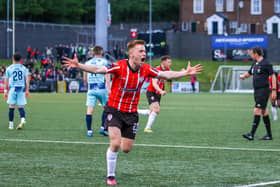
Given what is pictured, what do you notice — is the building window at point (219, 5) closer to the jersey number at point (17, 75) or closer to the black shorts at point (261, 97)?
the jersey number at point (17, 75)

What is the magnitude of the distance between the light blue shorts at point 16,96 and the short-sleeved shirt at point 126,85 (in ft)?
26.8

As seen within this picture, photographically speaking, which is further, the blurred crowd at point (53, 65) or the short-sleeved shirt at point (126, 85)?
the blurred crowd at point (53, 65)

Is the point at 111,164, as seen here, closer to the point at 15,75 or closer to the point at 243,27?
the point at 15,75

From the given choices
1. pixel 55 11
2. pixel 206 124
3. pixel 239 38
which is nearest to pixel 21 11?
pixel 55 11

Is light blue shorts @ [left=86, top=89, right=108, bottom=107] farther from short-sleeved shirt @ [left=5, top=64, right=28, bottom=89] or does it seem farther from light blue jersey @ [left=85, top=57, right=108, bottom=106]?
short-sleeved shirt @ [left=5, top=64, right=28, bottom=89]

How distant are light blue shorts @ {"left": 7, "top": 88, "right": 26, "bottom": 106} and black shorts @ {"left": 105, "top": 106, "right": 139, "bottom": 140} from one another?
26.8 feet

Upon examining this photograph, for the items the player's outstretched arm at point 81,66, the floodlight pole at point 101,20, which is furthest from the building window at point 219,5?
the player's outstretched arm at point 81,66

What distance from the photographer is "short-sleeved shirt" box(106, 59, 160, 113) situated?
9188 mm

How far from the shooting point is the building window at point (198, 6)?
93.3 meters

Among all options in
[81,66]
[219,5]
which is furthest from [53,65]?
[81,66]

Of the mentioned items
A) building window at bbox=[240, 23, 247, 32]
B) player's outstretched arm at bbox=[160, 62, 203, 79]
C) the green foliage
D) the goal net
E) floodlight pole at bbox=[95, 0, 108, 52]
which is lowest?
the goal net

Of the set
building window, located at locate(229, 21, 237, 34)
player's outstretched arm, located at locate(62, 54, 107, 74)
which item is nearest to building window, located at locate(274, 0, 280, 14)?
building window, located at locate(229, 21, 237, 34)

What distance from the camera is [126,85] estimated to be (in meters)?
9.23

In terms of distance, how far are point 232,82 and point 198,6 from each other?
42.3m
